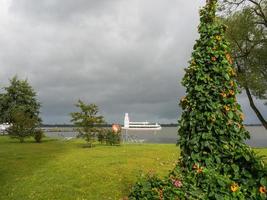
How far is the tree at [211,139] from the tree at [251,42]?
2416 cm

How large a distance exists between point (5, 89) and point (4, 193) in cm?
6633

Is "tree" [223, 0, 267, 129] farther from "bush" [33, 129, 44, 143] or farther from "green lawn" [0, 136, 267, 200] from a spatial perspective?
"bush" [33, 129, 44, 143]

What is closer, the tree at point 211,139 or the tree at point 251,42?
the tree at point 211,139

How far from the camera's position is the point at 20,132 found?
161 feet

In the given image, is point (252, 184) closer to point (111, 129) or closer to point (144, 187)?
point (144, 187)

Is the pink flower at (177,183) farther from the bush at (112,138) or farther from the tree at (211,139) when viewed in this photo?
the bush at (112,138)

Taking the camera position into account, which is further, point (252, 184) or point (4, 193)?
point (4, 193)

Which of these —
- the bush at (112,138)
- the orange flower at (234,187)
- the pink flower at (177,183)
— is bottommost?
the orange flower at (234,187)

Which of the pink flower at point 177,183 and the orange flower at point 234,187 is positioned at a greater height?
the pink flower at point 177,183

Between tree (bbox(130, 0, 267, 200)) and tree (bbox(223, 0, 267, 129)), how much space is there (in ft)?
79.3

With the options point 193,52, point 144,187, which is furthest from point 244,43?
point 144,187

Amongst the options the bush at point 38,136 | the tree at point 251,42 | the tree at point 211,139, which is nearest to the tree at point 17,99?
the bush at point 38,136

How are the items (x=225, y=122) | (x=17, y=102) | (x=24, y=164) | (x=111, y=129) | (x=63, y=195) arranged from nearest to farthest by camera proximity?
(x=225, y=122), (x=63, y=195), (x=24, y=164), (x=111, y=129), (x=17, y=102)

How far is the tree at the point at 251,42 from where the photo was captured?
109ft
